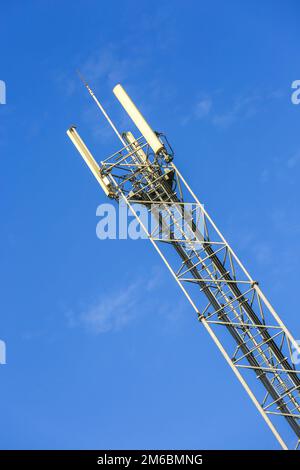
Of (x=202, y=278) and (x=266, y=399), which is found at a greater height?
(x=202, y=278)

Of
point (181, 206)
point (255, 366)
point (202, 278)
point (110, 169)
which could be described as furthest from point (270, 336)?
point (110, 169)

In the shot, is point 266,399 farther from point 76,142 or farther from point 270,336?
point 76,142

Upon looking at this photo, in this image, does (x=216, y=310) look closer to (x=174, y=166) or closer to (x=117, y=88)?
(x=174, y=166)

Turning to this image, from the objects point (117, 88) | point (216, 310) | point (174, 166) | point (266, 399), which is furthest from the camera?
point (117, 88)

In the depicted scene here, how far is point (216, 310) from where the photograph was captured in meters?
39.8

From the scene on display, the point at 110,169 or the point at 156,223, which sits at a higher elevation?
the point at 110,169

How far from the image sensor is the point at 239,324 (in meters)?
38.7

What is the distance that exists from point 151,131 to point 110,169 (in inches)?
134

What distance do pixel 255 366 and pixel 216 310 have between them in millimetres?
3696

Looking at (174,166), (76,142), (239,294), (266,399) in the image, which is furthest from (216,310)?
(76,142)

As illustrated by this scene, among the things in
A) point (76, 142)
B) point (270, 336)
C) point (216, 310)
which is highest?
point (76, 142)
